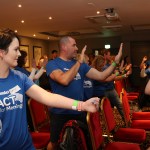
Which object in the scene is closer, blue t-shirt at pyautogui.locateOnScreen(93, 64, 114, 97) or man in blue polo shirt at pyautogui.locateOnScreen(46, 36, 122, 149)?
man in blue polo shirt at pyautogui.locateOnScreen(46, 36, 122, 149)

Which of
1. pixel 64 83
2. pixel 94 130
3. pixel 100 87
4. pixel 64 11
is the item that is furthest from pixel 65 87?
pixel 64 11

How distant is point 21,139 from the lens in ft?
5.23

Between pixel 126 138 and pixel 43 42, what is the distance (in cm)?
1442

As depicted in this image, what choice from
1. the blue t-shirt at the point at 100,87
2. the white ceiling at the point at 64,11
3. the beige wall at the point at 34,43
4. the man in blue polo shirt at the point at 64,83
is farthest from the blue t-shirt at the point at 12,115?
the beige wall at the point at 34,43

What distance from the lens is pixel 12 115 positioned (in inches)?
61.2

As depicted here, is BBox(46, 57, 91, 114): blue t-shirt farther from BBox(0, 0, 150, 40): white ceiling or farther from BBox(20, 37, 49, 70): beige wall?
BBox(20, 37, 49, 70): beige wall

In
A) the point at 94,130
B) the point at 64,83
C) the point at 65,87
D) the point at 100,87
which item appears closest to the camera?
the point at 94,130

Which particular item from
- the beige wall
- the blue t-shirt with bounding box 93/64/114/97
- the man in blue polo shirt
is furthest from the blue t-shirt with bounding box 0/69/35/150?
the beige wall

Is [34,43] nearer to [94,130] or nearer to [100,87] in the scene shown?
[100,87]

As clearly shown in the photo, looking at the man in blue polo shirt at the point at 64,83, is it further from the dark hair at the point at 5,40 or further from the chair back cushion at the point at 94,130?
the dark hair at the point at 5,40

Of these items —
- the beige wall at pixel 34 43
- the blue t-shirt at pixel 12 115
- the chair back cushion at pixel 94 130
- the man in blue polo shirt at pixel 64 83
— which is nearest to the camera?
the blue t-shirt at pixel 12 115

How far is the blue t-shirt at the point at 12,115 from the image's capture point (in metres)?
1.54

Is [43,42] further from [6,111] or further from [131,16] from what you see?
[6,111]

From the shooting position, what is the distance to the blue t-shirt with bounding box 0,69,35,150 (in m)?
1.54
